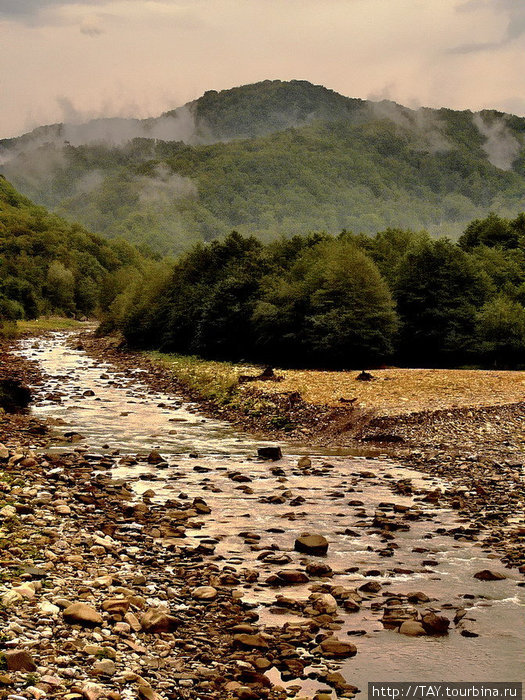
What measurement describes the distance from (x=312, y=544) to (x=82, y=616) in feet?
19.9

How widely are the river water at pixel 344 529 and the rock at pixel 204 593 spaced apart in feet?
2.00

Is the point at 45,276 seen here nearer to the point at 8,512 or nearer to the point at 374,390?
the point at 374,390

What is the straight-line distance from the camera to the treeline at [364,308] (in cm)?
5116

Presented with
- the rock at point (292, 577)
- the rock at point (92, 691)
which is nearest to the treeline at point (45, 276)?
the rock at point (292, 577)

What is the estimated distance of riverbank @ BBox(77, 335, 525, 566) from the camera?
736 inches

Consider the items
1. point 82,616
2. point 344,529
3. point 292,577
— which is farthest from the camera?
point 344,529

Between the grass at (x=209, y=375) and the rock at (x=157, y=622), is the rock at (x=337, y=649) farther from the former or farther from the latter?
the grass at (x=209, y=375)

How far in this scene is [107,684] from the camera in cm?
912

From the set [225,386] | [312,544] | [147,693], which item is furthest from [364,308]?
[147,693]

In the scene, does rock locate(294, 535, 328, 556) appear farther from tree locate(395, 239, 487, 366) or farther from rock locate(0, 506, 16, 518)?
tree locate(395, 239, 487, 366)

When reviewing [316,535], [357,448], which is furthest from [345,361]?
[316,535]

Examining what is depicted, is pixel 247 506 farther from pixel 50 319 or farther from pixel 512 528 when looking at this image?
pixel 50 319

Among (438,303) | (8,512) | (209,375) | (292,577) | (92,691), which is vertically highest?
(438,303)

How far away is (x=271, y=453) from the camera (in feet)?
84.7
